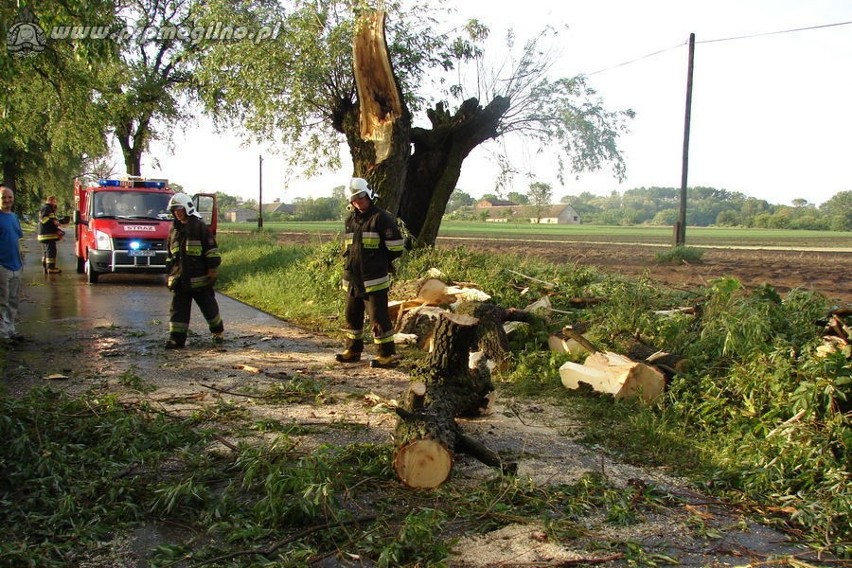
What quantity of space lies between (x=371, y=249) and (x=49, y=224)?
1151 cm

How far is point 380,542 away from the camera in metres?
3.53

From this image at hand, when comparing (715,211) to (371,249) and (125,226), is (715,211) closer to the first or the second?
(125,226)

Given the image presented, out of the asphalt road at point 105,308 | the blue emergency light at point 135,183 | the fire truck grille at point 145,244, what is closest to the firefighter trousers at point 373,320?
the asphalt road at point 105,308

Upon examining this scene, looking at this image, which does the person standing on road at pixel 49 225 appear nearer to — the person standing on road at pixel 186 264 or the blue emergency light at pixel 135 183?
the blue emergency light at pixel 135 183

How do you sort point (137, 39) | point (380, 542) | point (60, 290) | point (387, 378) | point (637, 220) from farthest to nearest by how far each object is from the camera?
1. point (637, 220)
2. point (137, 39)
3. point (60, 290)
4. point (387, 378)
5. point (380, 542)

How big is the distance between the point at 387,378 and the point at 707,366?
306cm

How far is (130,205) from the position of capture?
1591 cm

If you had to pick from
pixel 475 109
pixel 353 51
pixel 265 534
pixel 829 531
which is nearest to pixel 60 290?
pixel 353 51

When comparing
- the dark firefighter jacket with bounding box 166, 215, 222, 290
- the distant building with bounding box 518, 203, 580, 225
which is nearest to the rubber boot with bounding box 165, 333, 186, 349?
the dark firefighter jacket with bounding box 166, 215, 222, 290

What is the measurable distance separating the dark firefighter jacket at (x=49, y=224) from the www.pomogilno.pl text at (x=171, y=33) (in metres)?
4.43

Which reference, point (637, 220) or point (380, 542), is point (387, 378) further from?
point (637, 220)

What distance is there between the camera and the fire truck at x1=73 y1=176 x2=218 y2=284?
15.0m

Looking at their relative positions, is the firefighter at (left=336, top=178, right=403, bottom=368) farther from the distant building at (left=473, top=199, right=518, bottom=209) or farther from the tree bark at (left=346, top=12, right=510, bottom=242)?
the distant building at (left=473, top=199, right=518, bottom=209)

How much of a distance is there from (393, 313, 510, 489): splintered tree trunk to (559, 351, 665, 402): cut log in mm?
1257
